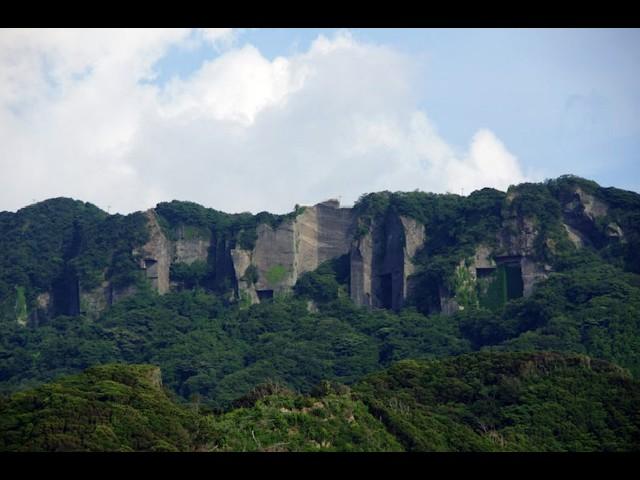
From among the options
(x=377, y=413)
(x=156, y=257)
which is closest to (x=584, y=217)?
(x=156, y=257)

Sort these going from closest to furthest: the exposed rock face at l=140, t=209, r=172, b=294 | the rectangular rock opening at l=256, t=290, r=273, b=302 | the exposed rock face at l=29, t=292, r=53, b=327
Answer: the rectangular rock opening at l=256, t=290, r=273, b=302 < the exposed rock face at l=140, t=209, r=172, b=294 < the exposed rock face at l=29, t=292, r=53, b=327

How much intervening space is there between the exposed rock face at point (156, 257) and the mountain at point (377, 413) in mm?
32443

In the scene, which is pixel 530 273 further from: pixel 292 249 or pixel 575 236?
pixel 292 249

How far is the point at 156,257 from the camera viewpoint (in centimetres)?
6950

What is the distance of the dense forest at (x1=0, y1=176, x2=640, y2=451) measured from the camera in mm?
26844

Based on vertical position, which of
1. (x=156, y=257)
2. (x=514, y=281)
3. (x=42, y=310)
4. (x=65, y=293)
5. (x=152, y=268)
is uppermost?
(x=156, y=257)

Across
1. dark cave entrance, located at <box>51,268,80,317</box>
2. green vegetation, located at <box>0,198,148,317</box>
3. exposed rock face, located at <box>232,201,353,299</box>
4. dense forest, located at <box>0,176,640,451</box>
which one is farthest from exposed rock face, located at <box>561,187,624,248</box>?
dark cave entrance, located at <box>51,268,80,317</box>

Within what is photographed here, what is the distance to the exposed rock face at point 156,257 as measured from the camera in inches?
2724

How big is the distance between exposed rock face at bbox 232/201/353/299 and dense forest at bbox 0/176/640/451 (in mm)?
779

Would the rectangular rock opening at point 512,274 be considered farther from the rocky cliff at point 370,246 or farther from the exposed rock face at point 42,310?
the exposed rock face at point 42,310

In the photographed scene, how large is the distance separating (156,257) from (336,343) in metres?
14.2

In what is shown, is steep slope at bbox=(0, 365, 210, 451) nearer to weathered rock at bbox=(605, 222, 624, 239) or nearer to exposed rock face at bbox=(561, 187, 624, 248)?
Result: weathered rock at bbox=(605, 222, 624, 239)
